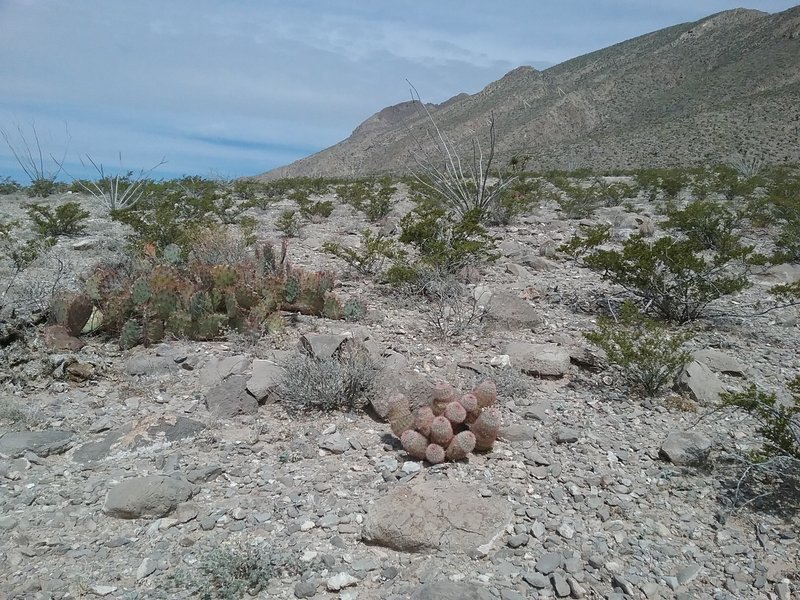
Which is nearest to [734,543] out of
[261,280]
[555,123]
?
[261,280]

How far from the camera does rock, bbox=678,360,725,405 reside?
4559 mm

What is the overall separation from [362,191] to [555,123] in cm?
5374

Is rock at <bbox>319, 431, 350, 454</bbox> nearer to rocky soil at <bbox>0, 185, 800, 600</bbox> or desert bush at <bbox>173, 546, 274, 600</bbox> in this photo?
rocky soil at <bbox>0, 185, 800, 600</bbox>

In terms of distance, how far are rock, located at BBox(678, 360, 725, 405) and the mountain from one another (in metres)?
29.0

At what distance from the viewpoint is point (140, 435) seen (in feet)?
13.7

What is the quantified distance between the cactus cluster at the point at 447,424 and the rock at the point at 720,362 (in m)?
2.20

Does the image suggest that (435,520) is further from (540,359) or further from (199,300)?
(199,300)

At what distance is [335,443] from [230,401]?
965 millimetres

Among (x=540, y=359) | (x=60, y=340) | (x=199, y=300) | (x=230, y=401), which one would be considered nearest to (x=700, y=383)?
(x=540, y=359)

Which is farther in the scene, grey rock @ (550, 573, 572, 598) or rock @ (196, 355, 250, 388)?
rock @ (196, 355, 250, 388)

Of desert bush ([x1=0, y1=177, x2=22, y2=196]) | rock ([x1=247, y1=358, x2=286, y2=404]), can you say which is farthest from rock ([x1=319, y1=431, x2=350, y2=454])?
desert bush ([x1=0, y1=177, x2=22, y2=196])

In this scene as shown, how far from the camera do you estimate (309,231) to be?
12.3 m

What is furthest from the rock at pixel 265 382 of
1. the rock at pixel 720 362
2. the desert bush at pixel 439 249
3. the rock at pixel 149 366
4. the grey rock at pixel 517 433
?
the rock at pixel 720 362

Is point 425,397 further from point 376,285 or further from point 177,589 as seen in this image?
point 376,285
